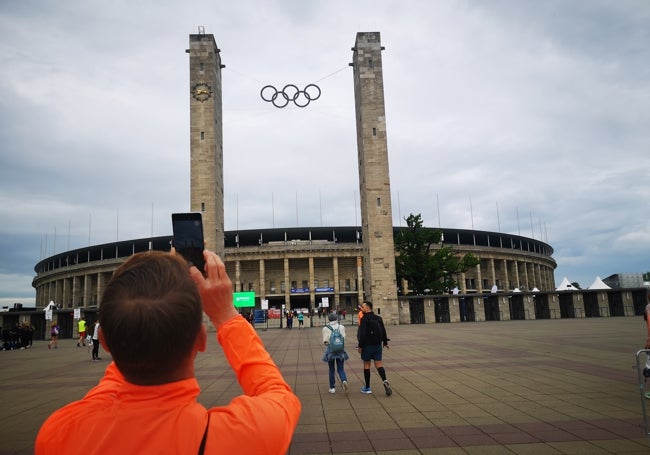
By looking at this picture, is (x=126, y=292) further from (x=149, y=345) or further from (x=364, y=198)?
(x=364, y=198)

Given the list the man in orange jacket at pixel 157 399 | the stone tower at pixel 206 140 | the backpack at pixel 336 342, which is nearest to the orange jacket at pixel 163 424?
the man in orange jacket at pixel 157 399

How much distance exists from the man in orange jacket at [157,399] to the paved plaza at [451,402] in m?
0.11

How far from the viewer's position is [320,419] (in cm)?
819

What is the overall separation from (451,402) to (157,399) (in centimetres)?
872

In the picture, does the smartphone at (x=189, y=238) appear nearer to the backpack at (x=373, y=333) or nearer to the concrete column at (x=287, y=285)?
the backpack at (x=373, y=333)

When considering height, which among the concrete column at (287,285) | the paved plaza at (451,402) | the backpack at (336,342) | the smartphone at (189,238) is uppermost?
the concrete column at (287,285)

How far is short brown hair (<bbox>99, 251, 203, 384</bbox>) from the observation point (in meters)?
1.46

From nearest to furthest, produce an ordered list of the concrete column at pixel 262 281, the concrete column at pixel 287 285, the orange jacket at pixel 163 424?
1. the orange jacket at pixel 163 424
2. the concrete column at pixel 262 281
3. the concrete column at pixel 287 285

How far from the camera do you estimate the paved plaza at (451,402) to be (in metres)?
6.62

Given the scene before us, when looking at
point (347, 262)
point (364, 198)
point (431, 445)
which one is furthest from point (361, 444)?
point (347, 262)

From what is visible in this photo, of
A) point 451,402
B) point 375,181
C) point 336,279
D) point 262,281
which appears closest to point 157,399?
point 451,402

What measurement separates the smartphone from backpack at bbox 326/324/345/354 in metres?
8.60

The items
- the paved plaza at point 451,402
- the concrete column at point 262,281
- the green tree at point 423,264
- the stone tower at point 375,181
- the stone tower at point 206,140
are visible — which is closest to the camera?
the paved plaza at point 451,402

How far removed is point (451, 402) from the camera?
29.7 ft
